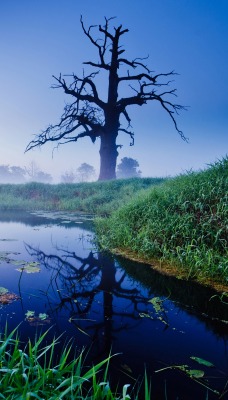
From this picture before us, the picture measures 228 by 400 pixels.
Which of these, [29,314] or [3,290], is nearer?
[29,314]

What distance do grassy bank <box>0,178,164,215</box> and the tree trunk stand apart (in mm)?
3704

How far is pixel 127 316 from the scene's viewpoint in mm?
3512

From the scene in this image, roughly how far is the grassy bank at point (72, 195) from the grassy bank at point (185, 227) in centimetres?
597

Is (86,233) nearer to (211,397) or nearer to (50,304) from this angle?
(50,304)

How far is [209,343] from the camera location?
3002 mm

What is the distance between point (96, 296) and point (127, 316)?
73cm

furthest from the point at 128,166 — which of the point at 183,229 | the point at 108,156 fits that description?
the point at 183,229

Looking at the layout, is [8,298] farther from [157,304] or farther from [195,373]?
[195,373]

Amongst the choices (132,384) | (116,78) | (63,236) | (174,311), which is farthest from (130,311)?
→ (116,78)

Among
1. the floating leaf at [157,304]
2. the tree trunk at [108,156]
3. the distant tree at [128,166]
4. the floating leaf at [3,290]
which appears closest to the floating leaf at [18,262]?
the floating leaf at [3,290]

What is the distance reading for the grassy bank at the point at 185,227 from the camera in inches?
201

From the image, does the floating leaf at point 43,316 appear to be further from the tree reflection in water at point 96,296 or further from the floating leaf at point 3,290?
the floating leaf at point 3,290

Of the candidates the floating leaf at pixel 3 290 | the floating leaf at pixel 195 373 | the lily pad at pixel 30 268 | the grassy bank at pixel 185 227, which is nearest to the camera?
the floating leaf at pixel 195 373

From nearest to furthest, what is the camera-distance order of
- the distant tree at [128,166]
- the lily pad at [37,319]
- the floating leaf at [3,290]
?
the lily pad at [37,319]
the floating leaf at [3,290]
the distant tree at [128,166]
